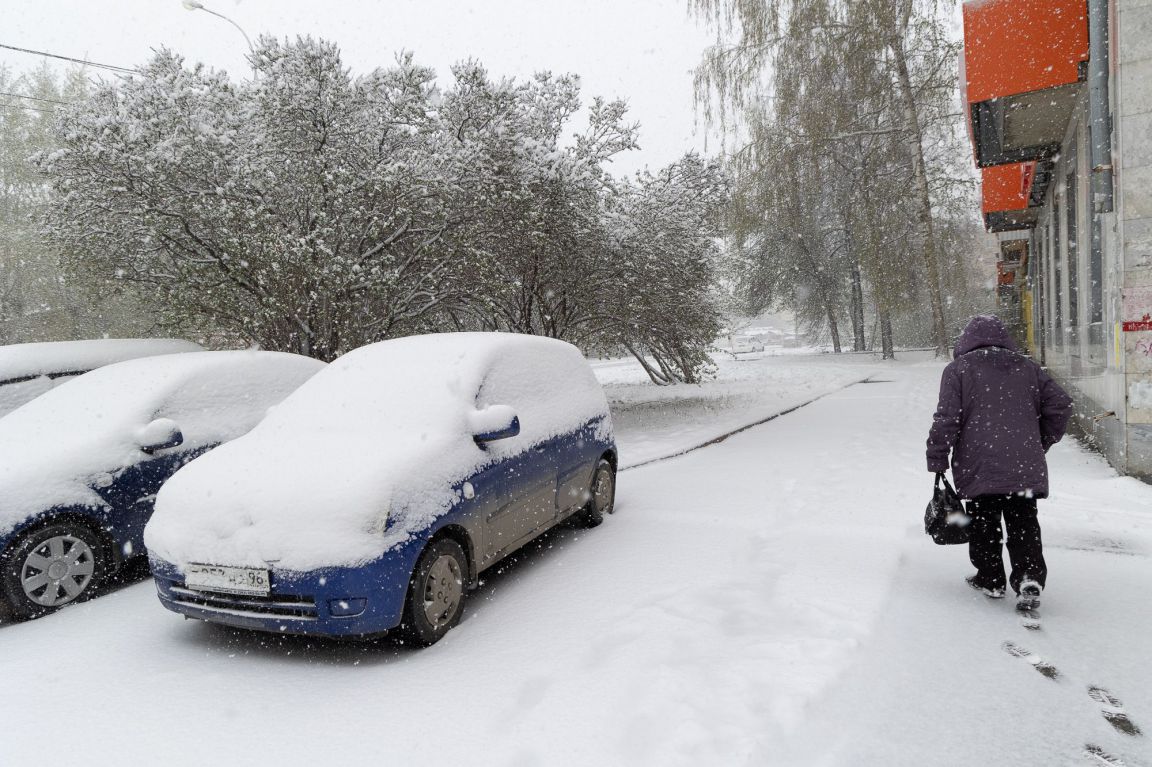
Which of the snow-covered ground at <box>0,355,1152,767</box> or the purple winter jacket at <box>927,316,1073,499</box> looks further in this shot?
the purple winter jacket at <box>927,316,1073,499</box>

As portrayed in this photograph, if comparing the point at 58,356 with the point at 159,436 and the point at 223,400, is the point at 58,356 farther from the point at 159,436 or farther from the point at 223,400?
the point at 159,436

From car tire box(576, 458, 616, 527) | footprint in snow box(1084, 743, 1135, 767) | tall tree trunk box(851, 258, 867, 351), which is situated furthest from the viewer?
tall tree trunk box(851, 258, 867, 351)

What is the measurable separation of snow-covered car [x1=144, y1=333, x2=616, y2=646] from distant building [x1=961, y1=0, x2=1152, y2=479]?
4.90m

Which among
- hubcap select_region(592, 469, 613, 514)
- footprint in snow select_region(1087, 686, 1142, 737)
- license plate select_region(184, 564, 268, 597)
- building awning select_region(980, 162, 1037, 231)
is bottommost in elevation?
footprint in snow select_region(1087, 686, 1142, 737)

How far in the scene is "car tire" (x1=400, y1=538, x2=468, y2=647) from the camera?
137 inches

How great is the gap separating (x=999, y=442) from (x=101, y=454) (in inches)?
223

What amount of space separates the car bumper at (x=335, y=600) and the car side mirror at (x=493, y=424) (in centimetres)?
88

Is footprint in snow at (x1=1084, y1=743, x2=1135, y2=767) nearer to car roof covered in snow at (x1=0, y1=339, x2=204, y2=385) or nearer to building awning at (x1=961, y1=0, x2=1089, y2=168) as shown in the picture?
building awning at (x1=961, y1=0, x2=1089, y2=168)

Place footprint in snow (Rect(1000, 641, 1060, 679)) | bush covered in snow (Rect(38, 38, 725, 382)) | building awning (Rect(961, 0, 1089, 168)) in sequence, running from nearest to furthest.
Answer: footprint in snow (Rect(1000, 641, 1060, 679)), building awning (Rect(961, 0, 1089, 168)), bush covered in snow (Rect(38, 38, 725, 382))

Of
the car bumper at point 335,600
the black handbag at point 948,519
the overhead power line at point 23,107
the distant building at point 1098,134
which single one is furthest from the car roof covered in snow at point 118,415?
the overhead power line at point 23,107

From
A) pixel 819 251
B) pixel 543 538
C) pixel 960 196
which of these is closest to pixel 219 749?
pixel 543 538

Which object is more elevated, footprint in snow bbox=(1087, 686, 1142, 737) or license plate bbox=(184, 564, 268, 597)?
license plate bbox=(184, 564, 268, 597)

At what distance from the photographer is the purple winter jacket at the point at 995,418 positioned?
3.63 metres

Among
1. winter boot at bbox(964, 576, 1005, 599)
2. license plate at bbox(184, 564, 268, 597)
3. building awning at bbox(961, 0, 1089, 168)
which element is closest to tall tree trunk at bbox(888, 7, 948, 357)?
building awning at bbox(961, 0, 1089, 168)
